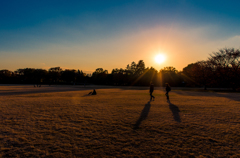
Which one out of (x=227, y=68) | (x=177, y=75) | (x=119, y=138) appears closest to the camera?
(x=119, y=138)

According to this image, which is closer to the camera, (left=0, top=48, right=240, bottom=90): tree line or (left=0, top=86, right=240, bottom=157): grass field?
(left=0, top=86, right=240, bottom=157): grass field

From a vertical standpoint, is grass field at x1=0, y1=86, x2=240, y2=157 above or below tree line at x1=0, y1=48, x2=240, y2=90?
below

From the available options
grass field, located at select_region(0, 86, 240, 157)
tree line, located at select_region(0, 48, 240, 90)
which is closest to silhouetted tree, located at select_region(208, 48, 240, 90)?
tree line, located at select_region(0, 48, 240, 90)

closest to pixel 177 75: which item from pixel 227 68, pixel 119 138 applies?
pixel 227 68

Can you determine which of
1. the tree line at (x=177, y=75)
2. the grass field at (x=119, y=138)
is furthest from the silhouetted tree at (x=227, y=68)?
the grass field at (x=119, y=138)

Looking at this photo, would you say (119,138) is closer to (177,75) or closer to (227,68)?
(227,68)

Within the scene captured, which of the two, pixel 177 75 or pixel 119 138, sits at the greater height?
pixel 177 75

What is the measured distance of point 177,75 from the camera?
68250 mm

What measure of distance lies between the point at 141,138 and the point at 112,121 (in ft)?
7.58

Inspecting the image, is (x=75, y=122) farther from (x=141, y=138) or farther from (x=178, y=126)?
(x=178, y=126)

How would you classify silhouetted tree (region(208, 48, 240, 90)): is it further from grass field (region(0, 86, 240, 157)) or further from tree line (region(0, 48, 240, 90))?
grass field (region(0, 86, 240, 157))

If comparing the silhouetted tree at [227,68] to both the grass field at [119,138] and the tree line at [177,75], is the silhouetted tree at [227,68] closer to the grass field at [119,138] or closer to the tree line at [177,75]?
the tree line at [177,75]

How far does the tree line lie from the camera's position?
1356 inches

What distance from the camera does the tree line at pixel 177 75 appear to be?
34438 mm
